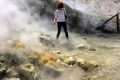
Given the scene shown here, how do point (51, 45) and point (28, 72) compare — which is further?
point (51, 45)

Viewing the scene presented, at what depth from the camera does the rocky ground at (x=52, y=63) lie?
8258mm

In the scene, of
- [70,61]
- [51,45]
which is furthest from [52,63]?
[51,45]

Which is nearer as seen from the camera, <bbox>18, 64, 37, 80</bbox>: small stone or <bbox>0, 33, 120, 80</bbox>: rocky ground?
<bbox>18, 64, 37, 80</bbox>: small stone

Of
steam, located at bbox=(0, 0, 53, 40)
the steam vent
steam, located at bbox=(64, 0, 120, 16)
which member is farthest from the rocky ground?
steam, located at bbox=(64, 0, 120, 16)

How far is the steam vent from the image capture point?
8.56m

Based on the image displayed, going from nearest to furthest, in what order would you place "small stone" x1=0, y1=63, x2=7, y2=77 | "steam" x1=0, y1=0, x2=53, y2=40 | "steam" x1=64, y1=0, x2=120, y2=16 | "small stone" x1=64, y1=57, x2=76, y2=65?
1. "small stone" x1=0, y1=63, x2=7, y2=77
2. "small stone" x1=64, y1=57, x2=76, y2=65
3. "steam" x1=0, y1=0, x2=53, y2=40
4. "steam" x1=64, y1=0, x2=120, y2=16

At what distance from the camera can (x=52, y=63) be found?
8.95 m

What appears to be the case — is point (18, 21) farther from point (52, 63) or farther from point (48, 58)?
point (52, 63)

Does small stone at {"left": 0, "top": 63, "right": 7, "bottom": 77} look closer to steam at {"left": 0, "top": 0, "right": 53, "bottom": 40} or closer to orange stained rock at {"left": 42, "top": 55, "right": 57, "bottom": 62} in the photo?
orange stained rock at {"left": 42, "top": 55, "right": 57, "bottom": 62}

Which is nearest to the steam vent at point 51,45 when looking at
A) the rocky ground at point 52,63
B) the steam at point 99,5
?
the rocky ground at point 52,63

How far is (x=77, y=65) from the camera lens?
9156 mm

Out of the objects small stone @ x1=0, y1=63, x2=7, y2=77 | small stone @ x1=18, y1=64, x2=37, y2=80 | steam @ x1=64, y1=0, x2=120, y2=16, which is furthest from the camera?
steam @ x1=64, y1=0, x2=120, y2=16

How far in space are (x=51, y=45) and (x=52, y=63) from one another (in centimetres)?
234

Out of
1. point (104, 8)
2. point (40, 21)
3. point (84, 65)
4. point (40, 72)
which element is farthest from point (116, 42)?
point (104, 8)
